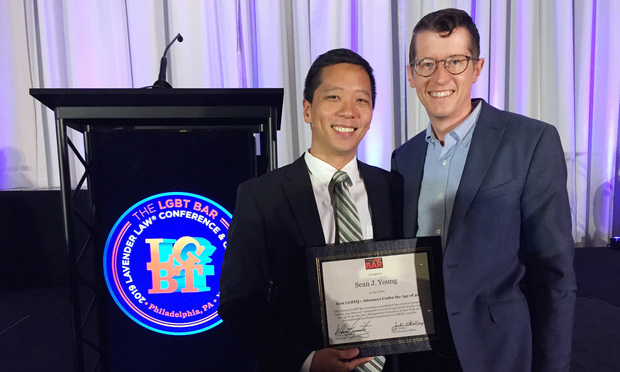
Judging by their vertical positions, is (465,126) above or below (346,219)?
above

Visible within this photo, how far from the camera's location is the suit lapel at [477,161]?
1147 millimetres

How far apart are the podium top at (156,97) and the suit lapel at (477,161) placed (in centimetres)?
69

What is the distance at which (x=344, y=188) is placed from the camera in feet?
3.89

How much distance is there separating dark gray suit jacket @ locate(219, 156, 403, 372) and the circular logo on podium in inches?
17.7

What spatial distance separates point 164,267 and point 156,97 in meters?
0.64

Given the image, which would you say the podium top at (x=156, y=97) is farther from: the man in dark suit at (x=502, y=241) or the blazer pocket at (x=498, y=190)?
the blazer pocket at (x=498, y=190)

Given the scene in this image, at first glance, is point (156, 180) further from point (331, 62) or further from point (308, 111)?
point (331, 62)

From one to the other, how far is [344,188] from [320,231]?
0.49 feet

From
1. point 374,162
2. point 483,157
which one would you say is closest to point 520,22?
point 374,162

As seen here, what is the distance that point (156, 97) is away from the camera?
56.1 inches

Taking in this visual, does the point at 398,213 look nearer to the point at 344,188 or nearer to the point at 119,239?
the point at 344,188
